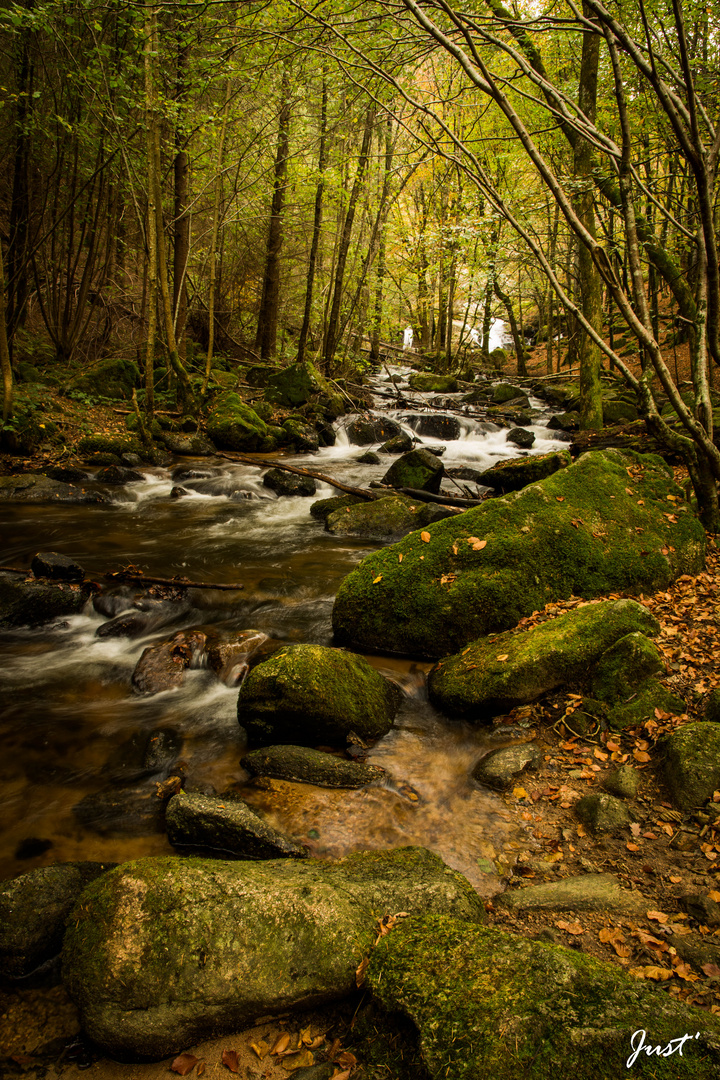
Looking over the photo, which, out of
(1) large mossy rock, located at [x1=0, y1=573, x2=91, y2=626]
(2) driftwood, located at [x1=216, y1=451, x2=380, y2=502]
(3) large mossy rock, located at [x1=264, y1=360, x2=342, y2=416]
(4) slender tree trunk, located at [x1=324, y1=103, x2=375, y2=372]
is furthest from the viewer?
(3) large mossy rock, located at [x1=264, y1=360, x2=342, y2=416]

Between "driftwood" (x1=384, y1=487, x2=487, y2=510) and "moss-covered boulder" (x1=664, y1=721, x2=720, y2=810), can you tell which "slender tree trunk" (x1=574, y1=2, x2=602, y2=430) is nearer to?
"driftwood" (x1=384, y1=487, x2=487, y2=510)

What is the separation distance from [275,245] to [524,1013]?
63.6 feet

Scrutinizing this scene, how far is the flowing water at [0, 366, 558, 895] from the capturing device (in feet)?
11.3

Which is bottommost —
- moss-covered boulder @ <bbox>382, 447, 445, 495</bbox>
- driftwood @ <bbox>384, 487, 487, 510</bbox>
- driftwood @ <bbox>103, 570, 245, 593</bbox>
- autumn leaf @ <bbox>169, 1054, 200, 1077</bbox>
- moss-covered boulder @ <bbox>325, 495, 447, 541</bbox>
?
autumn leaf @ <bbox>169, 1054, 200, 1077</bbox>

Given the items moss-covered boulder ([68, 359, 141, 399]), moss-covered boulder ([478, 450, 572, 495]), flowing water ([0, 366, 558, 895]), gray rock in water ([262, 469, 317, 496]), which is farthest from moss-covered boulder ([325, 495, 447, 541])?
moss-covered boulder ([68, 359, 141, 399])

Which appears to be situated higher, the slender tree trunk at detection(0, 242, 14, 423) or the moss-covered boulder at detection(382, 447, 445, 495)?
the slender tree trunk at detection(0, 242, 14, 423)

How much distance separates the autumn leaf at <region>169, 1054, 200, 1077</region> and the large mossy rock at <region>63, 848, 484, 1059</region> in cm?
3

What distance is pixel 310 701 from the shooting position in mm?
4062

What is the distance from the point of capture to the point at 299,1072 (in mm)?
2035

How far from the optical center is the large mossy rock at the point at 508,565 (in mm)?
5090

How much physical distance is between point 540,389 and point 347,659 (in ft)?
67.7

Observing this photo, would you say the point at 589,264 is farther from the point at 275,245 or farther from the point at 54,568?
the point at 54,568

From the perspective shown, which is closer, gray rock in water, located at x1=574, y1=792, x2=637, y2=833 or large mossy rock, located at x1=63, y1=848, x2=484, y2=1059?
large mossy rock, located at x1=63, y1=848, x2=484, y2=1059

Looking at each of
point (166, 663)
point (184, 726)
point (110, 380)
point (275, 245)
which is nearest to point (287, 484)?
point (166, 663)
